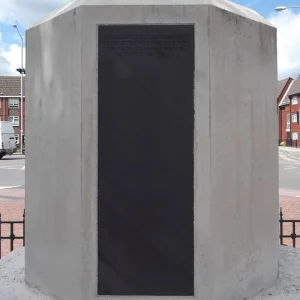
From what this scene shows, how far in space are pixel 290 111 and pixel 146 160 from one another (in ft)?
196

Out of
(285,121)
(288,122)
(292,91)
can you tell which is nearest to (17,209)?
(288,122)

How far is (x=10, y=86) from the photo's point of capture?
62031 millimetres

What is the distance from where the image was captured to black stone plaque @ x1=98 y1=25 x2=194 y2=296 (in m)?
3.63

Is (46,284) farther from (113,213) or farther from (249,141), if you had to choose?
(249,141)

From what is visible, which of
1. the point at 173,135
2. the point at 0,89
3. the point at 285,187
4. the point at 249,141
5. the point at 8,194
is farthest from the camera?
the point at 0,89

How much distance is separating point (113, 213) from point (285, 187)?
1291 cm

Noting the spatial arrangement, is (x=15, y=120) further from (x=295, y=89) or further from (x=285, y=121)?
(x=295, y=89)

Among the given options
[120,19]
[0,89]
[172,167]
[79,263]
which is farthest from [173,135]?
[0,89]

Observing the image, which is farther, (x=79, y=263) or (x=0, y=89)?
(x=0, y=89)

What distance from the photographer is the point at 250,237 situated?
3951mm

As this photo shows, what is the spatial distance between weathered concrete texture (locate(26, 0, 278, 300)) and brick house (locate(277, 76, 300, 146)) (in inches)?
2083

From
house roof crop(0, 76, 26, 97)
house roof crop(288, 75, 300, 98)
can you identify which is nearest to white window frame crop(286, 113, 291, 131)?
house roof crop(288, 75, 300, 98)

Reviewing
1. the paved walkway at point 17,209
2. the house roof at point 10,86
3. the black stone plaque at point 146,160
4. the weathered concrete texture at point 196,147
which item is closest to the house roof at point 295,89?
the house roof at point 10,86

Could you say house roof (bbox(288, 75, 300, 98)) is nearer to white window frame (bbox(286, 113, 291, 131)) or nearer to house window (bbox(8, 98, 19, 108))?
white window frame (bbox(286, 113, 291, 131))
